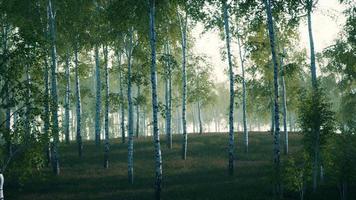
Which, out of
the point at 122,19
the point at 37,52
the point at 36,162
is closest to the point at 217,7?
the point at 122,19

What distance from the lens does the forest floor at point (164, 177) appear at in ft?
67.2

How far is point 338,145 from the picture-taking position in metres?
20.6

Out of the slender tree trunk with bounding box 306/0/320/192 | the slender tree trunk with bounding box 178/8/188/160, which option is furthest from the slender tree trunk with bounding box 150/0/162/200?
the slender tree trunk with bounding box 178/8/188/160

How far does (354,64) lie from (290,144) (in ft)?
38.9

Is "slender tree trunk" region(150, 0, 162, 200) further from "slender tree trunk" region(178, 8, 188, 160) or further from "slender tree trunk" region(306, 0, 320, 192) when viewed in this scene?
"slender tree trunk" region(178, 8, 188, 160)

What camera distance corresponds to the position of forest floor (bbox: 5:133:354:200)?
20.5 m

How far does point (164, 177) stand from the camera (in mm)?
24969

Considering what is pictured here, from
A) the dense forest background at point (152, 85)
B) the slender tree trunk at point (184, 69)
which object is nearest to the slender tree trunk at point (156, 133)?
the dense forest background at point (152, 85)

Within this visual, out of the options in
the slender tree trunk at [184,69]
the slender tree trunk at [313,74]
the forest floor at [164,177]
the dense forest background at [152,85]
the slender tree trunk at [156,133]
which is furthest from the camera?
the slender tree trunk at [184,69]

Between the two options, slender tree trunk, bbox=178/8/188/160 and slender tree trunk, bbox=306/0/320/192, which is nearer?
slender tree trunk, bbox=306/0/320/192

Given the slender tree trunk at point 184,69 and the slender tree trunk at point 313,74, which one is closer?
the slender tree trunk at point 313,74

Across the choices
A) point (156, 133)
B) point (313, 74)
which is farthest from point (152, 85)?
point (313, 74)

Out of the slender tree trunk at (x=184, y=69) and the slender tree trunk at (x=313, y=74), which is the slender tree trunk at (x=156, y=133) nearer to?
the slender tree trunk at (x=313, y=74)

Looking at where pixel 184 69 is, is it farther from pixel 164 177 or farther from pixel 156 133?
pixel 156 133
